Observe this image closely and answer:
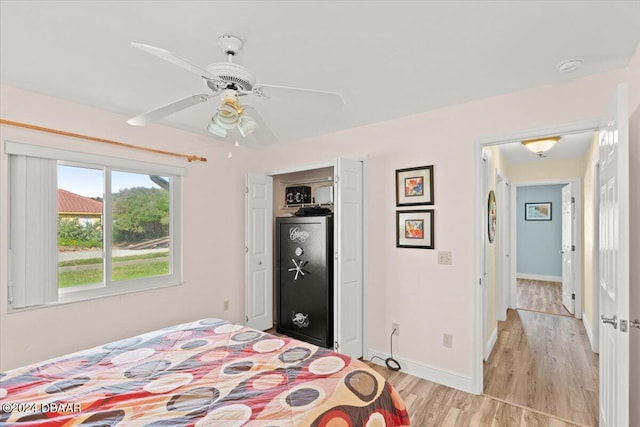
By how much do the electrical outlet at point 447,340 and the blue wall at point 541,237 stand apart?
232 inches

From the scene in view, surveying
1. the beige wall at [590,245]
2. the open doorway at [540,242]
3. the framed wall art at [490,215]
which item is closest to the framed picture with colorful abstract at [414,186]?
the framed wall art at [490,215]

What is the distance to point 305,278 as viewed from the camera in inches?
140

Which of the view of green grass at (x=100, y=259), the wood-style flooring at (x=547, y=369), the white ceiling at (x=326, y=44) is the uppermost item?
the white ceiling at (x=326, y=44)

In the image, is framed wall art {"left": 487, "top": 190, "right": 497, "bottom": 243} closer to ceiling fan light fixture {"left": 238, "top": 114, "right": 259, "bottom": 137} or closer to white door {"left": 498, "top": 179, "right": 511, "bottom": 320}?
white door {"left": 498, "top": 179, "right": 511, "bottom": 320}

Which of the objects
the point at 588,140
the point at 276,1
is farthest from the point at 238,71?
the point at 588,140

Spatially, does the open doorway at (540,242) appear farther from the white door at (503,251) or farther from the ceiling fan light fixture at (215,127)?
the ceiling fan light fixture at (215,127)

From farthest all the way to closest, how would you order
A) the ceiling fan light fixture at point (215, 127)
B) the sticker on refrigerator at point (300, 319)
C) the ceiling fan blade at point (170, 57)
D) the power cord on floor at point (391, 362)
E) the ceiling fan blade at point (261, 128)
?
1. the sticker on refrigerator at point (300, 319)
2. the power cord on floor at point (391, 362)
3. the ceiling fan blade at point (261, 128)
4. the ceiling fan light fixture at point (215, 127)
5. the ceiling fan blade at point (170, 57)

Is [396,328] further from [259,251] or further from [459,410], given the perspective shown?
[259,251]

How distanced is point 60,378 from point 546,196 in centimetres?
862

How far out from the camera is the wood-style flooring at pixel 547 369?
2451mm

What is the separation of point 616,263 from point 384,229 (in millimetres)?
1843

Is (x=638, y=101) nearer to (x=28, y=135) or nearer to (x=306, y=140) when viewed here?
(x=306, y=140)

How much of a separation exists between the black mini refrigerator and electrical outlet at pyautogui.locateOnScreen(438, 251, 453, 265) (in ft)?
3.65

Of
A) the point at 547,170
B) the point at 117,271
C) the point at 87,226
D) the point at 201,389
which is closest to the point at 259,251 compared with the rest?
the point at 117,271
